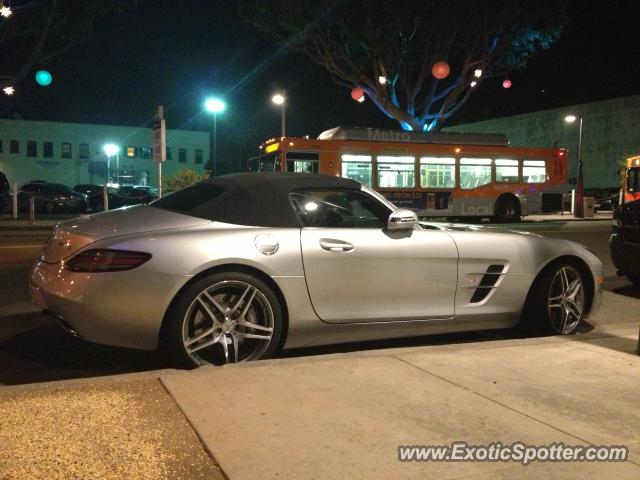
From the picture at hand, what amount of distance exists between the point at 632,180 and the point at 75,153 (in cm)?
4789

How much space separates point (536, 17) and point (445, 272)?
26198 millimetres

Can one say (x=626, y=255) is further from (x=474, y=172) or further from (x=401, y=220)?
(x=474, y=172)

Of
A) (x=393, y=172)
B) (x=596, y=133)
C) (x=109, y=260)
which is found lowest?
(x=109, y=260)

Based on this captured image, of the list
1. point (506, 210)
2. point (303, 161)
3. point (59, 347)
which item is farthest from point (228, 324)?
point (506, 210)

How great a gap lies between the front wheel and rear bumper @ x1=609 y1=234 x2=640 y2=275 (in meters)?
2.73

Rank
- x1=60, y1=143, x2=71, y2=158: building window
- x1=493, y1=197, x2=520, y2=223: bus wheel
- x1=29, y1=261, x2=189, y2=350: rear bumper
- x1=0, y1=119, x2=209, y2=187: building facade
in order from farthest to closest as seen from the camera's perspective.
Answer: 1. x1=60, y1=143, x2=71, y2=158: building window
2. x1=0, y1=119, x2=209, y2=187: building facade
3. x1=493, y1=197, x2=520, y2=223: bus wheel
4. x1=29, y1=261, x2=189, y2=350: rear bumper

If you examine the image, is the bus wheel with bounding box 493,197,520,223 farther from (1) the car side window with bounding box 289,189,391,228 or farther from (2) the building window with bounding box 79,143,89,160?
(2) the building window with bounding box 79,143,89,160

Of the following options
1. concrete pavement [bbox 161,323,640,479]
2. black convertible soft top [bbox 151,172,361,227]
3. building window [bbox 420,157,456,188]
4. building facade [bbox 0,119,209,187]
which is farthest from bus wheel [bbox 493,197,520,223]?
building facade [bbox 0,119,209,187]

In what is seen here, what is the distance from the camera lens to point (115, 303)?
4.07 metres

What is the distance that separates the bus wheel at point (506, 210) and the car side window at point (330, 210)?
18.5 meters

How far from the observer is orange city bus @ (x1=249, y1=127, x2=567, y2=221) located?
2058cm

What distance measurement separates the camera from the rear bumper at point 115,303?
4.06 meters

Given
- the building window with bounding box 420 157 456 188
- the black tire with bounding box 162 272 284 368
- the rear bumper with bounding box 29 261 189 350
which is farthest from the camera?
the building window with bounding box 420 157 456 188

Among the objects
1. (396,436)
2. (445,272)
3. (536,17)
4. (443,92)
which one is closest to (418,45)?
(443,92)
